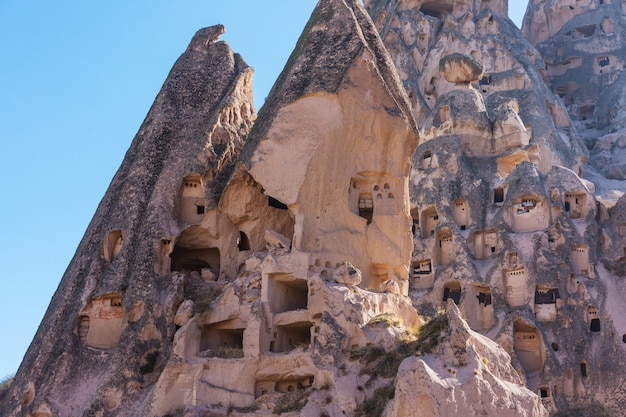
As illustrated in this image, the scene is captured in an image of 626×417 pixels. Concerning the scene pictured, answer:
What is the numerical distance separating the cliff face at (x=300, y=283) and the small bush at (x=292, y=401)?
2.2 inches

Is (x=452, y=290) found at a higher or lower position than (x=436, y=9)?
lower

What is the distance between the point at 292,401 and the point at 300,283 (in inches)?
153

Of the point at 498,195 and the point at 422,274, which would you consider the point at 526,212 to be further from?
the point at 422,274

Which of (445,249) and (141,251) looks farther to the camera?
(445,249)

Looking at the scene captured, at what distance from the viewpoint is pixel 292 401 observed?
65.1 ft

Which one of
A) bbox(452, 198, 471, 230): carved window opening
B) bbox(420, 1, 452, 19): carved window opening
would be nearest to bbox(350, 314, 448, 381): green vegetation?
bbox(452, 198, 471, 230): carved window opening

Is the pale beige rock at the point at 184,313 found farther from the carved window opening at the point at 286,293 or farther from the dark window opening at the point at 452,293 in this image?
the dark window opening at the point at 452,293

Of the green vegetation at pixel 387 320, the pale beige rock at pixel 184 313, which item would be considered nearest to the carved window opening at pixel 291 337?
the green vegetation at pixel 387 320

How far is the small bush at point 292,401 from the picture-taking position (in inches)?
768

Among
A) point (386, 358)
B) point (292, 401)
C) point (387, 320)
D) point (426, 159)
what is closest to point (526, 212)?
point (426, 159)

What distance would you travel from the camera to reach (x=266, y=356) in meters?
21.1

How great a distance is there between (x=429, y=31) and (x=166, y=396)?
36.2 metres

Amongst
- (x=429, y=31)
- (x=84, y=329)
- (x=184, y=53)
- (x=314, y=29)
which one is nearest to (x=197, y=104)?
(x=184, y=53)

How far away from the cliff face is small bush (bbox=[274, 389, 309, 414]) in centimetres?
6
